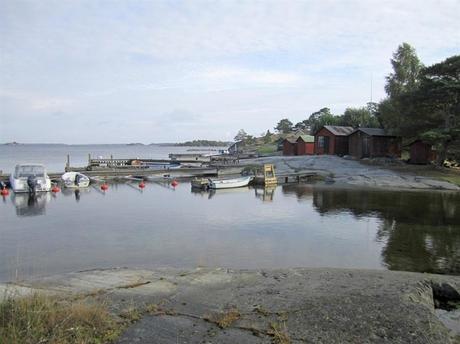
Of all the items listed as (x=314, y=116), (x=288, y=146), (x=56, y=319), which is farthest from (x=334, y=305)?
(x=314, y=116)

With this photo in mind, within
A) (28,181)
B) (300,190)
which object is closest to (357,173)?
(300,190)

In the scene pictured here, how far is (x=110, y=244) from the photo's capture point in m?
20.0

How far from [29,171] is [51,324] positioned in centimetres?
3858

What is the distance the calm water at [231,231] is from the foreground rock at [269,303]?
2.94 m

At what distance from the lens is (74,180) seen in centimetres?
4450

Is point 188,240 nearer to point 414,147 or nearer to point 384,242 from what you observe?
point 384,242

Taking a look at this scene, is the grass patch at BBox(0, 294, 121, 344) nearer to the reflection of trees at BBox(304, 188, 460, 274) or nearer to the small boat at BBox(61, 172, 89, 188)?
the reflection of trees at BBox(304, 188, 460, 274)

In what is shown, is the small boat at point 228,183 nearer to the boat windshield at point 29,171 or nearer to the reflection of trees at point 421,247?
the boat windshield at point 29,171

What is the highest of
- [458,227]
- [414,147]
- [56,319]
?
[414,147]

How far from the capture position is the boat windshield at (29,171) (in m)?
40.2

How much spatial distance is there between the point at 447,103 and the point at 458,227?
26.4 meters

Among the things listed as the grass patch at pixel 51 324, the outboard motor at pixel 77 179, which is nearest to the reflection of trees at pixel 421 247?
the grass patch at pixel 51 324

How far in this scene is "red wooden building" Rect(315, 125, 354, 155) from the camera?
2506 inches

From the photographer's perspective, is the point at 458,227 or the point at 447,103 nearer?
the point at 458,227
